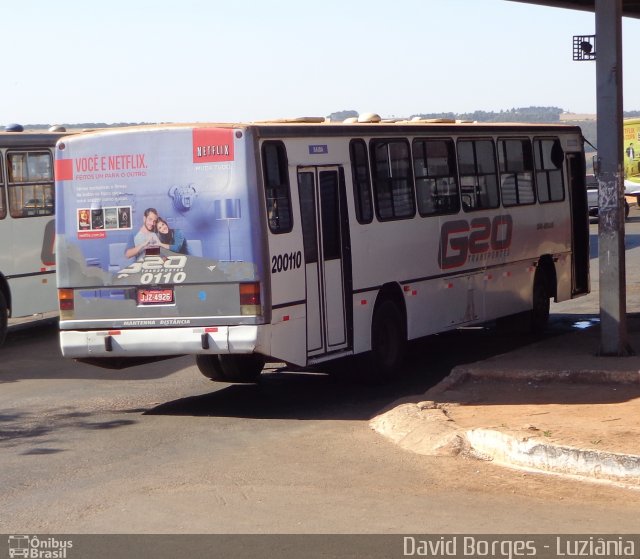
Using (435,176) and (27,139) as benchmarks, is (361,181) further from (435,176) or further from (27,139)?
(27,139)

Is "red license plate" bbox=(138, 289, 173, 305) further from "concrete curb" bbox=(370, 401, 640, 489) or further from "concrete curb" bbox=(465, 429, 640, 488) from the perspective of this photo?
"concrete curb" bbox=(465, 429, 640, 488)

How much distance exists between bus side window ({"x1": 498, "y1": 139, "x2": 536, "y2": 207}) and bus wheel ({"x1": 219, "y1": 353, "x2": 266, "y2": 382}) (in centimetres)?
472

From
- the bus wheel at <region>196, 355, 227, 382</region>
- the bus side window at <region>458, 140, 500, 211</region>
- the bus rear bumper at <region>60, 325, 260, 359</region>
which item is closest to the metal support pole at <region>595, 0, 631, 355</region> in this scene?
the bus side window at <region>458, 140, 500, 211</region>

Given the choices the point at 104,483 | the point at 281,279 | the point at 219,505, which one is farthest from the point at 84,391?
the point at 219,505

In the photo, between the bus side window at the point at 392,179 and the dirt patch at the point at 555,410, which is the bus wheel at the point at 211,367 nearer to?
the bus side window at the point at 392,179

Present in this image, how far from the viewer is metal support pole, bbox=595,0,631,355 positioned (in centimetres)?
1368

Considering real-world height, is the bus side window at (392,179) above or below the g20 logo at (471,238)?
above

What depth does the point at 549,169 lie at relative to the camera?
1831 cm

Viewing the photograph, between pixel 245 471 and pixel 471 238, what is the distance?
727cm

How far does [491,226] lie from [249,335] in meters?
5.82

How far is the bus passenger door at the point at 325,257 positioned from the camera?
12.4 metres

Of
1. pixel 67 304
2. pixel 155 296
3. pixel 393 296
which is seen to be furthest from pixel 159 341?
pixel 393 296

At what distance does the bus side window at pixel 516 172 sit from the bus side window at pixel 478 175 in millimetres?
255
